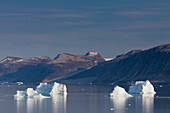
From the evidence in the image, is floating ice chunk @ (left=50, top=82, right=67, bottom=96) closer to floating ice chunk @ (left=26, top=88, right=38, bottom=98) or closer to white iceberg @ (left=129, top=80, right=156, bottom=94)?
floating ice chunk @ (left=26, top=88, right=38, bottom=98)

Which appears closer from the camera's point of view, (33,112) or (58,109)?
(33,112)

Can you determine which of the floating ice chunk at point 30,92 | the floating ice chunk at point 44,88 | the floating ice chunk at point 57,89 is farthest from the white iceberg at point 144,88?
the floating ice chunk at point 30,92

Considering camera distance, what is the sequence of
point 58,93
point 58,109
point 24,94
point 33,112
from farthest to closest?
point 58,93 → point 24,94 → point 58,109 → point 33,112

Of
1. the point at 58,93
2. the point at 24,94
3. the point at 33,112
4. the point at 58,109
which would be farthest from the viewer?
the point at 58,93

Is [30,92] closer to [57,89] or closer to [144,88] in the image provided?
[57,89]

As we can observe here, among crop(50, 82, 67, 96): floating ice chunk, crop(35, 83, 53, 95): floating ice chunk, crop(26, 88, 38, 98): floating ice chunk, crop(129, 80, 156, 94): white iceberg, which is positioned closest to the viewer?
crop(26, 88, 38, 98): floating ice chunk

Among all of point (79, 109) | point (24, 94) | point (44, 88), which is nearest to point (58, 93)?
point (44, 88)

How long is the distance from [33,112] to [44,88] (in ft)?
193

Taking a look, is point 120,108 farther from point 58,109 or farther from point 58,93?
point 58,93

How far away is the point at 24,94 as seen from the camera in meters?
124

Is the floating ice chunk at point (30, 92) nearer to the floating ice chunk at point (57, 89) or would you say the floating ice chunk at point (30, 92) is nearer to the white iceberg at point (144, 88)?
the floating ice chunk at point (57, 89)

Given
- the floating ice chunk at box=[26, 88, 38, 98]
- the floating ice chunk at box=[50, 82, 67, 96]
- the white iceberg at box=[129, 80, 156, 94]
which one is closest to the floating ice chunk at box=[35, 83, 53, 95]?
the floating ice chunk at box=[50, 82, 67, 96]

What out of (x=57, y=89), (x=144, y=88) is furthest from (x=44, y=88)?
(x=144, y=88)

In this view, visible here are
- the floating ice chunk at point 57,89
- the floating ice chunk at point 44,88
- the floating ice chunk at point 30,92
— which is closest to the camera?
the floating ice chunk at point 30,92
